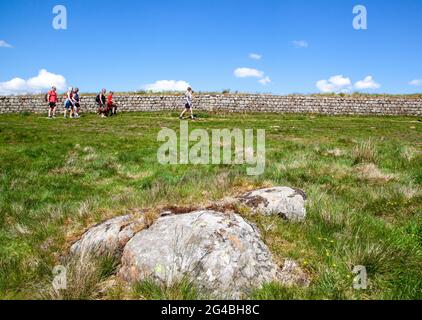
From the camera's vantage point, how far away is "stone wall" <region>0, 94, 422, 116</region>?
3456cm

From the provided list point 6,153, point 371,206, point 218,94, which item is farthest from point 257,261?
point 218,94

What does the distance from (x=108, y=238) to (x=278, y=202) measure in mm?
2519

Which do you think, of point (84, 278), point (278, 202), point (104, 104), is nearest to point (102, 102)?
point (104, 104)

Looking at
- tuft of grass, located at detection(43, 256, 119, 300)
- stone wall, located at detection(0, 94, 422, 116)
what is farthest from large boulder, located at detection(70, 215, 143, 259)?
stone wall, located at detection(0, 94, 422, 116)

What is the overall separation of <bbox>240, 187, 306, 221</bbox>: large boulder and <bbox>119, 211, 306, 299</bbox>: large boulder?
924 mm

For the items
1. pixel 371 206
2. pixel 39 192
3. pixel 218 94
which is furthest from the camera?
pixel 218 94

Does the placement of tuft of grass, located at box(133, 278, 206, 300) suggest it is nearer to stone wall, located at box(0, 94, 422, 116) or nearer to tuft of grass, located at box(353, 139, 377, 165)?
tuft of grass, located at box(353, 139, 377, 165)

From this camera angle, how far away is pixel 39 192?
8.98 m

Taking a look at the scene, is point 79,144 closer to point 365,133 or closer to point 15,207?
point 15,207

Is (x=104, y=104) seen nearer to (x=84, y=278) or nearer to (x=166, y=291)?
(x=84, y=278)

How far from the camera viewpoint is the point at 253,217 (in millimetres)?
5355
